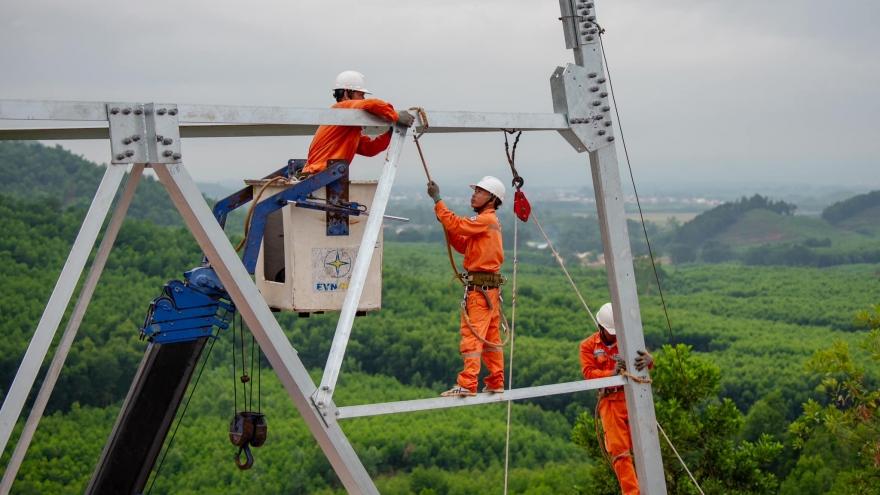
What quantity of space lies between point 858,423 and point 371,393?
137 ft

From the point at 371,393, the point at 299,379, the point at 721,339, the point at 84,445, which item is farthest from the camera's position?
the point at 721,339

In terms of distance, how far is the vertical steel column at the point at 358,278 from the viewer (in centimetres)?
641

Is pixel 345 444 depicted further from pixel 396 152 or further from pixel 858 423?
pixel 858 423

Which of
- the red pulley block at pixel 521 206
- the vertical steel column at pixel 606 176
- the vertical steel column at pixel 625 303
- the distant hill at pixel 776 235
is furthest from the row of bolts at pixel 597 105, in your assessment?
the distant hill at pixel 776 235

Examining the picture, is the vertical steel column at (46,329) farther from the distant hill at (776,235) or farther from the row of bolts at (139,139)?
the distant hill at (776,235)

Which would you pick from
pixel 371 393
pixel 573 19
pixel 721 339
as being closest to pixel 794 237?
pixel 721 339

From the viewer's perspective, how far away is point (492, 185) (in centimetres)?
827

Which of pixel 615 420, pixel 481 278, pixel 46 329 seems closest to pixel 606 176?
pixel 481 278

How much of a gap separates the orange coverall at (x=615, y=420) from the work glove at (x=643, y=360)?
2.90 feet

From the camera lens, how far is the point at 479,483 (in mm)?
50906

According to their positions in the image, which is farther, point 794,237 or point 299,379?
point 794,237

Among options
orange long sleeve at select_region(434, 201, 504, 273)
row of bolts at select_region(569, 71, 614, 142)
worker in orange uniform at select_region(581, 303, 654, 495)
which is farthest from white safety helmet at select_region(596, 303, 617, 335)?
row of bolts at select_region(569, 71, 614, 142)

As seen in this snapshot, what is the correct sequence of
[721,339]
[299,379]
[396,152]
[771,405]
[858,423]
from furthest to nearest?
[721,339]
[771,405]
[858,423]
[396,152]
[299,379]

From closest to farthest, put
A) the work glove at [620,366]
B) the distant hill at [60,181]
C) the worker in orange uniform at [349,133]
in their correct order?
the worker in orange uniform at [349,133] < the work glove at [620,366] < the distant hill at [60,181]
